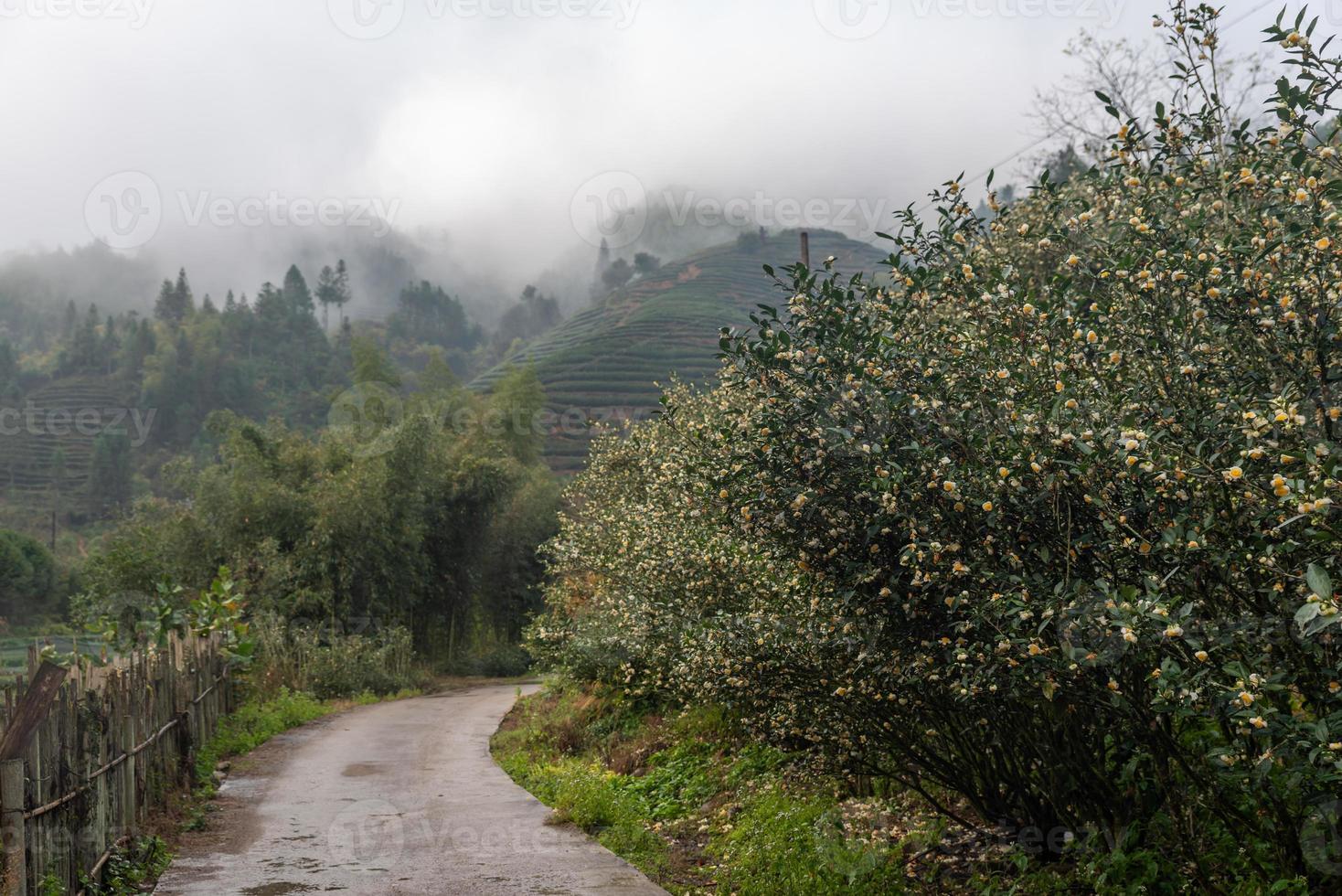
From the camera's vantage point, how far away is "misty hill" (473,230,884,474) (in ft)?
209

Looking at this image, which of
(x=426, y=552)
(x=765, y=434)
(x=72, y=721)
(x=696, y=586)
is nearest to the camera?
(x=765, y=434)

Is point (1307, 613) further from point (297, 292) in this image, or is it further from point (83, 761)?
point (297, 292)

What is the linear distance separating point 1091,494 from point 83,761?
5824mm

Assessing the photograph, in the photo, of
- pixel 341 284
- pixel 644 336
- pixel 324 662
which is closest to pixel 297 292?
pixel 341 284

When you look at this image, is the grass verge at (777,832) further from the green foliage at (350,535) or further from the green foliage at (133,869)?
the green foliage at (350,535)

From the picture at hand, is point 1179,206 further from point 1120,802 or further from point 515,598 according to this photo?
point 515,598

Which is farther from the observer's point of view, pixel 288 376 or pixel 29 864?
pixel 288 376

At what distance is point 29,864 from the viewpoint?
5406 millimetres

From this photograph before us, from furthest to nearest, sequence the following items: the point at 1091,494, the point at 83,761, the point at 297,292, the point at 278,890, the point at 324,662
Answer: the point at 297,292, the point at 324,662, the point at 278,890, the point at 83,761, the point at 1091,494

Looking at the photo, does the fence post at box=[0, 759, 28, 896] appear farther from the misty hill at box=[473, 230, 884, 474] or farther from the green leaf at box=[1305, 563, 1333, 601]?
the misty hill at box=[473, 230, 884, 474]

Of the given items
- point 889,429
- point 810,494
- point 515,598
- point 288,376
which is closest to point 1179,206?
point 889,429

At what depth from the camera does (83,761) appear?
6.56 meters

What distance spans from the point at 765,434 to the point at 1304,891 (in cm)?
279

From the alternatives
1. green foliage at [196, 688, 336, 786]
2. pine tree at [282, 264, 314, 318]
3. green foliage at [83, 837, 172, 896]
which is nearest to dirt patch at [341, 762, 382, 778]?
green foliage at [196, 688, 336, 786]
